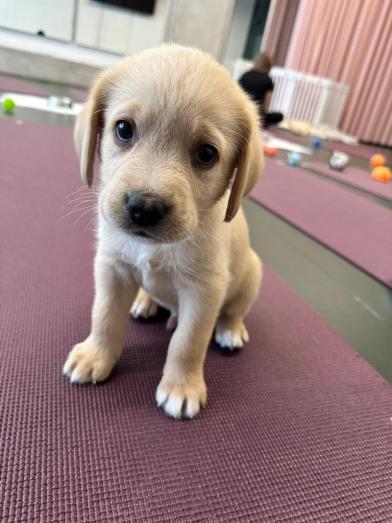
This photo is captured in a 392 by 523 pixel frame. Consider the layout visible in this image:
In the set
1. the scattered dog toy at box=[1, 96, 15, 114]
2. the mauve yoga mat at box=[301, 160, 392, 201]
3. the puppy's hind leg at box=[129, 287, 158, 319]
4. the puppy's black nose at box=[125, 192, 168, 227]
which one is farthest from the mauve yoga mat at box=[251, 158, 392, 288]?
the scattered dog toy at box=[1, 96, 15, 114]

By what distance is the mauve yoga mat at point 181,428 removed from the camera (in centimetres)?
95

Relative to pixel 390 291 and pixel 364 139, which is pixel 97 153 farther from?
pixel 364 139

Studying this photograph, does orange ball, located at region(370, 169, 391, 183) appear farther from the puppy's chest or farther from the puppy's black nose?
the puppy's black nose

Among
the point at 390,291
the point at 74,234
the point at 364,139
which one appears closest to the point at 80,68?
the point at 364,139

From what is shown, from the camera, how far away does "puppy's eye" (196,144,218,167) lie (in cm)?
104

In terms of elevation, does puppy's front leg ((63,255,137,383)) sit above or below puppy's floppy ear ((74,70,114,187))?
below

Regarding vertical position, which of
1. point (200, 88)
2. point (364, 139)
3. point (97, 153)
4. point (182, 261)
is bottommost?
point (364, 139)

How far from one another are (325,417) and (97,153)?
999mm

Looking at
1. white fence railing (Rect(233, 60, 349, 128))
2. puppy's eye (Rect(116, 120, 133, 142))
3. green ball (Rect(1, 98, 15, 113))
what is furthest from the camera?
white fence railing (Rect(233, 60, 349, 128))

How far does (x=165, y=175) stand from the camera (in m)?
0.96

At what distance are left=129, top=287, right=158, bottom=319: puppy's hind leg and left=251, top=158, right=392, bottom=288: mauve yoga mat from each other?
1.28m

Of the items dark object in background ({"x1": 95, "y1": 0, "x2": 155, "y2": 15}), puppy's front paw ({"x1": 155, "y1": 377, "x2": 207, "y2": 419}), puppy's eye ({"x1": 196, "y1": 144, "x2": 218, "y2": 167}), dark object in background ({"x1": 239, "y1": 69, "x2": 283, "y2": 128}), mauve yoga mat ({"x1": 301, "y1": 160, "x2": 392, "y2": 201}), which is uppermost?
dark object in background ({"x1": 95, "y1": 0, "x2": 155, "y2": 15})

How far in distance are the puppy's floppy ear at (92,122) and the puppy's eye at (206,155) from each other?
293mm

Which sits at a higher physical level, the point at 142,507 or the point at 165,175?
the point at 165,175
